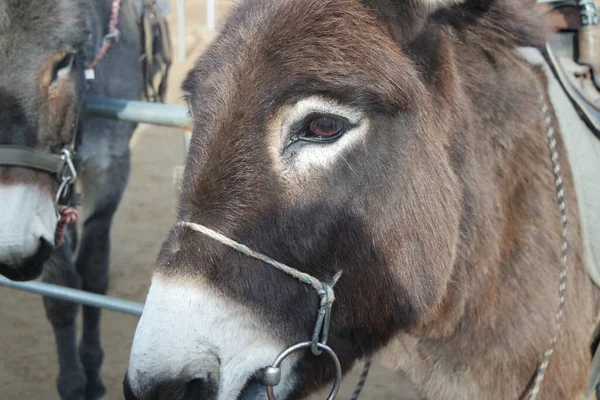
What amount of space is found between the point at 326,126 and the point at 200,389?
0.62 meters

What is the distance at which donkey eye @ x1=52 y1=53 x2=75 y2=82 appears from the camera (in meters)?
2.71

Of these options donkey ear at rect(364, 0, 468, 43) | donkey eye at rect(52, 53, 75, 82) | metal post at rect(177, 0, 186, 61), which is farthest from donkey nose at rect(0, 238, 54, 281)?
metal post at rect(177, 0, 186, 61)

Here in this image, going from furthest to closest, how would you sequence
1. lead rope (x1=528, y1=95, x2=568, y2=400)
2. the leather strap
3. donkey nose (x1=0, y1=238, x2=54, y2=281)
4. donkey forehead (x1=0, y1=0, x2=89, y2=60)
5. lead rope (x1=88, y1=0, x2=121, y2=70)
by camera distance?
lead rope (x1=88, y1=0, x2=121, y2=70), donkey forehead (x1=0, y1=0, x2=89, y2=60), donkey nose (x1=0, y1=238, x2=54, y2=281), the leather strap, lead rope (x1=528, y1=95, x2=568, y2=400)

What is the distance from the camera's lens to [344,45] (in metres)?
1.36

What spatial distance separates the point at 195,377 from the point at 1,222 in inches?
56.8

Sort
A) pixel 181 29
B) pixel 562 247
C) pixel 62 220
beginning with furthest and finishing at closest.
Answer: pixel 181 29, pixel 62 220, pixel 562 247

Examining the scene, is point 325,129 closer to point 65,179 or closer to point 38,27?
point 65,179

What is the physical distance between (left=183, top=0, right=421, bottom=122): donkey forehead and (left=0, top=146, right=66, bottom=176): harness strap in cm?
129

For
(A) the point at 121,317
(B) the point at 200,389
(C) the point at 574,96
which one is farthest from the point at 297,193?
(A) the point at 121,317

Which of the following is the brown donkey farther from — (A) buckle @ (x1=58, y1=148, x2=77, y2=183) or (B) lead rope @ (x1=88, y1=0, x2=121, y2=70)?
(B) lead rope @ (x1=88, y1=0, x2=121, y2=70)

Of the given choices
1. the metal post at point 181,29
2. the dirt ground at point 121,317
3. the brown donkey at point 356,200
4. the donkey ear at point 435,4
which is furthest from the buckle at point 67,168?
the metal post at point 181,29

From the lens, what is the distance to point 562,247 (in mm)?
1731

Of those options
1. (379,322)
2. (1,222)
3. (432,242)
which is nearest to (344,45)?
(432,242)

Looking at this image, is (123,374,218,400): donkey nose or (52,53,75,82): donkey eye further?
(52,53,75,82): donkey eye
